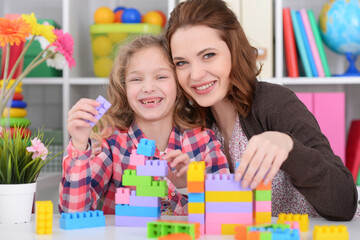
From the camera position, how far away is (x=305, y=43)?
2221mm

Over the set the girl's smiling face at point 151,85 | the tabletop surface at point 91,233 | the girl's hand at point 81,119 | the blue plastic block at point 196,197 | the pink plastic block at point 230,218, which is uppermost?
the girl's smiling face at point 151,85

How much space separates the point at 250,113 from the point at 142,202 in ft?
1.82

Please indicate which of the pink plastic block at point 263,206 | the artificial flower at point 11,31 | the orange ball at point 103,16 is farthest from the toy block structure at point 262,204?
the orange ball at point 103,16

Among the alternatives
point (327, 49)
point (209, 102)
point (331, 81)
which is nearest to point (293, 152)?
point (209, 102)

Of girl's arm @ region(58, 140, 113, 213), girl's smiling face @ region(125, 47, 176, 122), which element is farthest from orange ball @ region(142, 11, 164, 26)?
girl's arm @ region(58, 140, 113, 213)

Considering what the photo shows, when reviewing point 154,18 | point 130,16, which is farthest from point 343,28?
point 130,16

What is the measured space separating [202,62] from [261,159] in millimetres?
503

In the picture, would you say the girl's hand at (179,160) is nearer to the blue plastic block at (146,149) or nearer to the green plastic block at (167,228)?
the blue plastic block at (146,149)

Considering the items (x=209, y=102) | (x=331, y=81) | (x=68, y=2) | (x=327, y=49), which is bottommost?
(x=209, y=102)

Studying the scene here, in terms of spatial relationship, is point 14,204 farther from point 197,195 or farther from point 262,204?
point 262,204

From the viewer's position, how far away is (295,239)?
0.80 meters

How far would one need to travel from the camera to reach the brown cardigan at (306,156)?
3.55 feet

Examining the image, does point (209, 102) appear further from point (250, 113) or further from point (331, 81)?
point (331, 81)

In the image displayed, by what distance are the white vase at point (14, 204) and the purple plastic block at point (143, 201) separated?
9.0 inches
